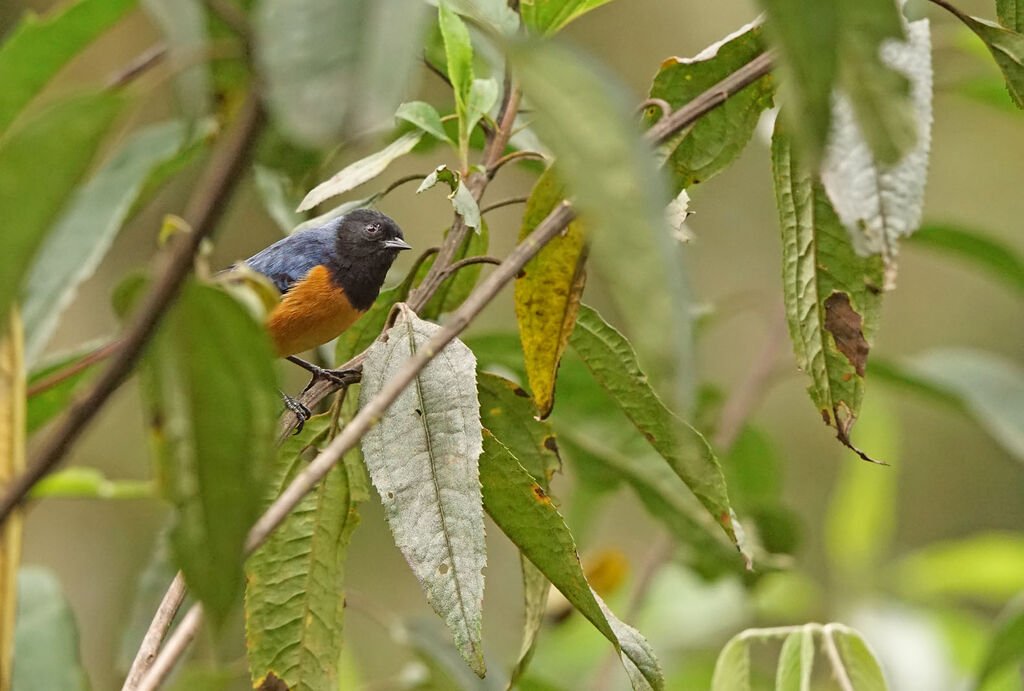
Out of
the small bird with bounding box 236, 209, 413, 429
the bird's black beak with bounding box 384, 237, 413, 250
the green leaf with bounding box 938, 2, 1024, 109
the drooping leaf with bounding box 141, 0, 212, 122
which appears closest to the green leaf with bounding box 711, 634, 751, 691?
the green leaf with bounding box 938, 2, 1024, 109

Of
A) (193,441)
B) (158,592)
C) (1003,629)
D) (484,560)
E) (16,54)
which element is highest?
(16,54)

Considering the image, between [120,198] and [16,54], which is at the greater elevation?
[16,54]

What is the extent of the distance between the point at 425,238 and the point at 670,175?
15.3 feet

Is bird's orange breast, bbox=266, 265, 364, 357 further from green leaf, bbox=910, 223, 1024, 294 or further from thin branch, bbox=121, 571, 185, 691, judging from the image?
thin branch, bbox=121, 571, 185, 691

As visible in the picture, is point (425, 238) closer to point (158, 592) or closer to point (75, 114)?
point (158, 592)

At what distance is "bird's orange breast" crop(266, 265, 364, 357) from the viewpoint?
2299mm

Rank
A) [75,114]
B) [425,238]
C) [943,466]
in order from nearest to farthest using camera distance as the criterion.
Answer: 1. [75,114]
2. [425,238]
3. [943,466]

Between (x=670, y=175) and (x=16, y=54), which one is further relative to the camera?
(x=16, y=54)

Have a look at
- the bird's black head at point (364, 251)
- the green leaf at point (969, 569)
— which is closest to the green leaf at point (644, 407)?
the bird's black head at point (364, 251)

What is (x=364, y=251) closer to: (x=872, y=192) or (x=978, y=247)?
(x=978, y=247)

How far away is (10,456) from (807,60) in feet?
2.36

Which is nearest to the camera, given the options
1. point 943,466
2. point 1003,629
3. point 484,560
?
point 484,560

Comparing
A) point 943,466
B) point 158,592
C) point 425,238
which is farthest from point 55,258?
point 943,466

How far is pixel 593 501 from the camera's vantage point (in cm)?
218
